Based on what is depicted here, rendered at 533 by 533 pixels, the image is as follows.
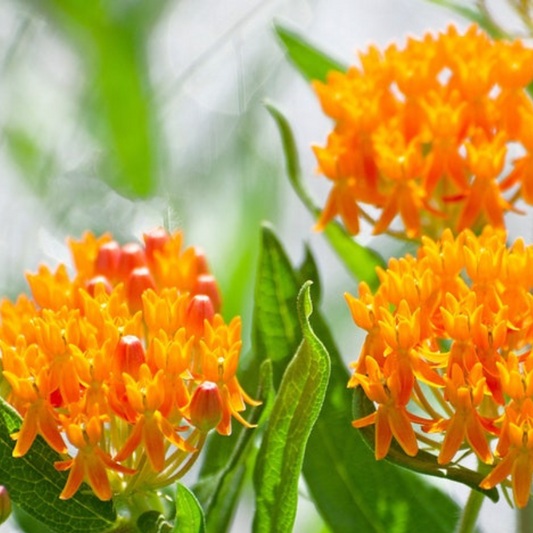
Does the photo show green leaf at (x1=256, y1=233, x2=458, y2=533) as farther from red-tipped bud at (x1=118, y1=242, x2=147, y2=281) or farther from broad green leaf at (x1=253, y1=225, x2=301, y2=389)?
red-tipped bud at (x1=118, y1=242, x2=147, y2=281)

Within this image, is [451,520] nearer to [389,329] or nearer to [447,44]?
[389,329]

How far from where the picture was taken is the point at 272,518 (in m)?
0.98

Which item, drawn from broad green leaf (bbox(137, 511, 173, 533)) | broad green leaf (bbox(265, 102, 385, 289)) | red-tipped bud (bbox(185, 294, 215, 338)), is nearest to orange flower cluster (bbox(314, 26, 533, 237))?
broad green leaf (bbox(265, 102, 385, 289))

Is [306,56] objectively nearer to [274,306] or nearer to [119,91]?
[119,91]

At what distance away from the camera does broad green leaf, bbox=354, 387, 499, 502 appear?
92 cm

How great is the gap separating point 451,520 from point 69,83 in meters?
1.02

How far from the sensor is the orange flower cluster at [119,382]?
0.92m

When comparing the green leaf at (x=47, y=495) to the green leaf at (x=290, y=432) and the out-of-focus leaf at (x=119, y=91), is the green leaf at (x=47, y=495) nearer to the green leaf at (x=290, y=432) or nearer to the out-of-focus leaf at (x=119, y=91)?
the green leaf at (x=290, y=432)

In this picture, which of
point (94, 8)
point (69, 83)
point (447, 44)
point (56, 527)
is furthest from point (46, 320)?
point (69, 83)

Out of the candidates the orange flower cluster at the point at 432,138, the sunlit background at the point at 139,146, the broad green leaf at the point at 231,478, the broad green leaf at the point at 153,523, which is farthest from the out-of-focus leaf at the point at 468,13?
the broad green leaf at the point at 153,523

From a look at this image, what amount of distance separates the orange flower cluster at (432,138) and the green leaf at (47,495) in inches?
15.0

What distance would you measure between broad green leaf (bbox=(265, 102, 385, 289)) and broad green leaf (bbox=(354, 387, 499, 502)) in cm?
33

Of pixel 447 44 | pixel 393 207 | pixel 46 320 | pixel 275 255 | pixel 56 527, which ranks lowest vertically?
pixel 56 527

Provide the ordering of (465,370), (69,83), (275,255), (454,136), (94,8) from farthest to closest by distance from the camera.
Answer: (69,83), (94,8), (454,136), (275,255), (465,370)
